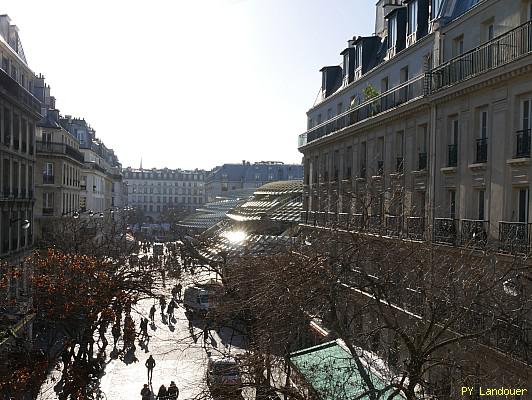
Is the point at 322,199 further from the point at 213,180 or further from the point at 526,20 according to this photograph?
the point at 213,180

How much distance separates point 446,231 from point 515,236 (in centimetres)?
366

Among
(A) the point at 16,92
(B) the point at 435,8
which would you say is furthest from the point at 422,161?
(A) the point at 16,92

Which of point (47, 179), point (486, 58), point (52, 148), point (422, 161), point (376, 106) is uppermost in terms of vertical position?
point (486, 58)

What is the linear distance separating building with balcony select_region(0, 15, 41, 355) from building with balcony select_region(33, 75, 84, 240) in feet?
39.3

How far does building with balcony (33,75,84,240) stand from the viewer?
5119 cm

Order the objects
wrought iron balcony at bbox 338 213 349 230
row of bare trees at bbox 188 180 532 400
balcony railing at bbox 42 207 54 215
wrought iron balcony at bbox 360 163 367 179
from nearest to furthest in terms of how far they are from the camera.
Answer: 1. row of bare trees at bbox 188 180 532 400
2. wrought iron balcony at bbox 338 213 349 230
3. wrought iron balcony at bbox 360 163 367 179
4. balcony railing at bbox 42 207 54 215

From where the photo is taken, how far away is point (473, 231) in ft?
62.5

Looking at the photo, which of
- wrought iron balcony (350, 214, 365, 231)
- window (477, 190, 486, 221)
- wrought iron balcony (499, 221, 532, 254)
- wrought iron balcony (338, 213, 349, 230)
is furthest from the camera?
window (477, 190, 486, 221)

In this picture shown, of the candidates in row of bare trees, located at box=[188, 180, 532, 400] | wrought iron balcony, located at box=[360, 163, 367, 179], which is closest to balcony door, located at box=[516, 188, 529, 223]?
row of bare trees, located at box=[188, 180, 532, 400]

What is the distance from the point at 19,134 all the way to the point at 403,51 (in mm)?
21209

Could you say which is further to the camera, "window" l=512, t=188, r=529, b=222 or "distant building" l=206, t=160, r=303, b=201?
"distant building" l=206, t=160, r=303, b=201

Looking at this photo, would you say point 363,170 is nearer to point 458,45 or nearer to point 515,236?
point 458,45

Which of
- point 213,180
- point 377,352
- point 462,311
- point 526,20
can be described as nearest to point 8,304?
point 377,352

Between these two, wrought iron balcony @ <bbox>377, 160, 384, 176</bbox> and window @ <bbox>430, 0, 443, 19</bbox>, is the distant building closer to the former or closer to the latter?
wrought iron balcony @ <bbox>377, 160, 384, 176</bbox>
